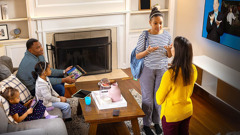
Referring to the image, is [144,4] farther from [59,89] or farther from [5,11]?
[59,89]

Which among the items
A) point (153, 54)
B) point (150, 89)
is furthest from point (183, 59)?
point (150, 89)

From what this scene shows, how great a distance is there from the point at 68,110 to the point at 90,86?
18.1 inches

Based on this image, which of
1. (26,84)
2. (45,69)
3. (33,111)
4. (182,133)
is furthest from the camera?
(26,84)

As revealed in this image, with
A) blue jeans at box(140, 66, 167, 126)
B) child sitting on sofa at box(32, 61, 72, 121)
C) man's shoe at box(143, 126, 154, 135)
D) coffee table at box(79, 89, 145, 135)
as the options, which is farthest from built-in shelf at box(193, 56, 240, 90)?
child sitting on sofa at box(32, 61, 72, 121)

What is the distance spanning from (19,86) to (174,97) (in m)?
1.82

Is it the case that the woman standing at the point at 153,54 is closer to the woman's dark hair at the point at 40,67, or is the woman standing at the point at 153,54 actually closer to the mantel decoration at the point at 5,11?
the woman's dark hair at the point at 40,67

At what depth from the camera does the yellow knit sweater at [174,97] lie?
2.34 m

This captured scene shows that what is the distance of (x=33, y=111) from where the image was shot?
118 inches

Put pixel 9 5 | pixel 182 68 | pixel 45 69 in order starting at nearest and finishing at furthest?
pixel 182 68, pixel 45 69, pixel 9 5

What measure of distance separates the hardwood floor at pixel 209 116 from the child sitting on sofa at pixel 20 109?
735 millimetres

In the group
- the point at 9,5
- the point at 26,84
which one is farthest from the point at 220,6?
the point at 9,5

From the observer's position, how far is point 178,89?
7.77ft

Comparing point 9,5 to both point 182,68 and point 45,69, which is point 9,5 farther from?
point 182,68

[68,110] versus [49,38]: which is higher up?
[49,38]
